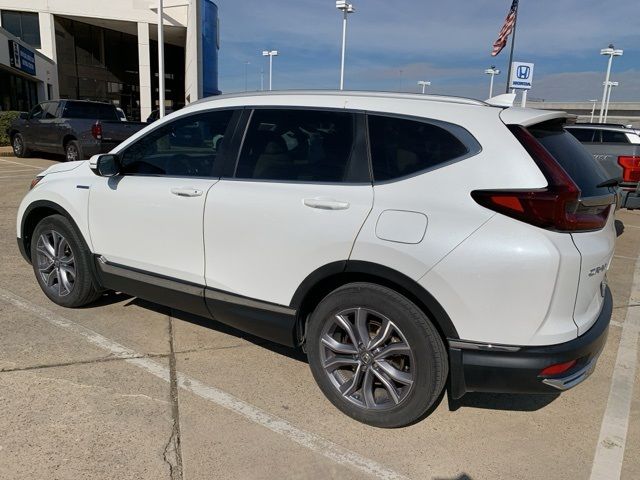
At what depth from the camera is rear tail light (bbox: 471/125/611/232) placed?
2.40 m

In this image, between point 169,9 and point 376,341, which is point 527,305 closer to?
point 376,341

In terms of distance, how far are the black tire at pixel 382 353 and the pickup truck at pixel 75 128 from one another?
11534 millimetres

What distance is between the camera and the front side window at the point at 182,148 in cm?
348

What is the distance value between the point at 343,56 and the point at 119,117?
2704 centimetres

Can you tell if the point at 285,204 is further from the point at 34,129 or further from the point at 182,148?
the point at 34,129

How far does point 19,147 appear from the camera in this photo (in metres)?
16.3

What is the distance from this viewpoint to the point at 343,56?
38.6 metres

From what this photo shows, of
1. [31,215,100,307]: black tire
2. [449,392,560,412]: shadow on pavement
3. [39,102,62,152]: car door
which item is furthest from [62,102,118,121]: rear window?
[449,392,560,412]: shadow on pavement

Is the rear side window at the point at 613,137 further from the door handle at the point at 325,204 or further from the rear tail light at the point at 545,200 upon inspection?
the door handle at the point at 325,204

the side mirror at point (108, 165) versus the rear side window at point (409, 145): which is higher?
the rear side window at point (409, 145)

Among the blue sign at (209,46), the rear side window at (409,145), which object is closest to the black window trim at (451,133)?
the rear side window at (409,145)

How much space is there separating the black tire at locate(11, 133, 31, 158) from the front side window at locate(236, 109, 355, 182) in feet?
50.2

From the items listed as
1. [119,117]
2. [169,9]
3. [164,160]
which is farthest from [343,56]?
[164,160]

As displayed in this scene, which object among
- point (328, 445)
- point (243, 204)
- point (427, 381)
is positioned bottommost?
point (328, 445)
